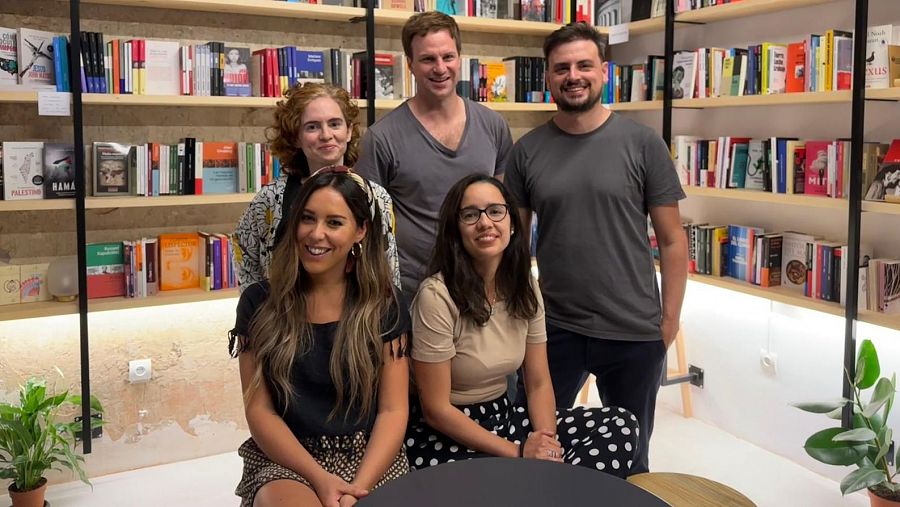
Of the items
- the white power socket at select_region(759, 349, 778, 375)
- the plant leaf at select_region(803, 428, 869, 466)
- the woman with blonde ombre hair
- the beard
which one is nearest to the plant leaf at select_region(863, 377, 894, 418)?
the plant leaf at select_region(803, 428, 869, 466)

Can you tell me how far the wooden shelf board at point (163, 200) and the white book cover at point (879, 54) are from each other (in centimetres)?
249

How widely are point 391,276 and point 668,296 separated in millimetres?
858

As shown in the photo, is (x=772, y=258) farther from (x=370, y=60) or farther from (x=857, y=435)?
(x=370, y=60)

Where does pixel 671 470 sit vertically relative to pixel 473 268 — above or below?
below

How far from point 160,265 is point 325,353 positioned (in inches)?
73.2

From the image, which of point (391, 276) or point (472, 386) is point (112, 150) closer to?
point (391, 276)

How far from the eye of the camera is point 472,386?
2.23 metres

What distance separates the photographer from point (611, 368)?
2.44 m

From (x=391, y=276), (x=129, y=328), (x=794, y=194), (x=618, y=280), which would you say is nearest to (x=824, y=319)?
(x=794, y=194)

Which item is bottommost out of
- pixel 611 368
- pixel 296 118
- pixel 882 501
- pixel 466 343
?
pixel 882 501

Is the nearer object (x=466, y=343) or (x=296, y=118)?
(x=466, y=343)

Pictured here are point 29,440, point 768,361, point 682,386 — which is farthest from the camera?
point 682,386

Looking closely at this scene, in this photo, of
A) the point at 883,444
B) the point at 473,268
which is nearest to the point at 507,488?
the point at 473,268

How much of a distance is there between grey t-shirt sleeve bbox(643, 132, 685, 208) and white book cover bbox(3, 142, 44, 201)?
7.48 feet
